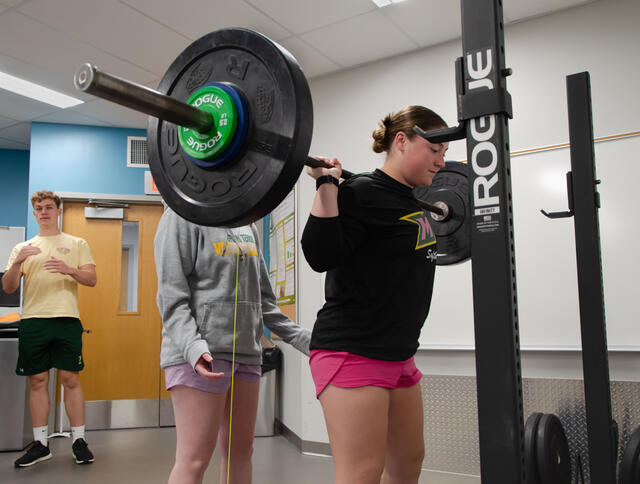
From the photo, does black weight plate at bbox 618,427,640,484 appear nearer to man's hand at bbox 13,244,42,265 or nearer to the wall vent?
man's hand at bbox 13,244,42,265

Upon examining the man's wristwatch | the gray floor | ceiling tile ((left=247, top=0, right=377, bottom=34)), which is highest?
ceiling tile ((left=247, top=0, right=377, bottom=34))

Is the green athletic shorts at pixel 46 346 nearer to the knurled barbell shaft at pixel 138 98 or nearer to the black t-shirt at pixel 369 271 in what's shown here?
the black t-shirt at pixel 369 271

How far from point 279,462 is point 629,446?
7.04 feet

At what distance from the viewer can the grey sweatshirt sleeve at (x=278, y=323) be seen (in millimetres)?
1689

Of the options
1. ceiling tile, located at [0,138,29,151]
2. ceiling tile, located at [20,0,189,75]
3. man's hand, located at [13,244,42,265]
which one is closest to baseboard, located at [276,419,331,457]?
man's hand, located at [13,244,42,265]

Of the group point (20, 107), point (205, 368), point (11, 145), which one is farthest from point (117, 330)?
point (205, 368)

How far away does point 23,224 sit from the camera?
249 inches

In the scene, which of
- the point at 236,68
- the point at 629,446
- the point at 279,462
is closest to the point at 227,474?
the point at 236,68

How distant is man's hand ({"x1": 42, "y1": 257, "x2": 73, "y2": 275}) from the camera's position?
340cm

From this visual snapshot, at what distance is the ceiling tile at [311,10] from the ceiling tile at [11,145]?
13.1 ft

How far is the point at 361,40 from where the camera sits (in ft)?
11.9

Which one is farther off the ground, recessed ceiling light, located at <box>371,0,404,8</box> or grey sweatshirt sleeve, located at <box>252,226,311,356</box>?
recessed ceiling light, located at <box>371,0,404,8</box>

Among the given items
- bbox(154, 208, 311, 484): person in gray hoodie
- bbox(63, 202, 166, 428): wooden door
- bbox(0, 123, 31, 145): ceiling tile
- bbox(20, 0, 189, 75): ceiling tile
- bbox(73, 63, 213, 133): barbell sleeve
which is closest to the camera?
bbox(73, 63, 213, 133): barbell sleeve

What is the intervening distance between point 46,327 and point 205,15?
86.3 inches
